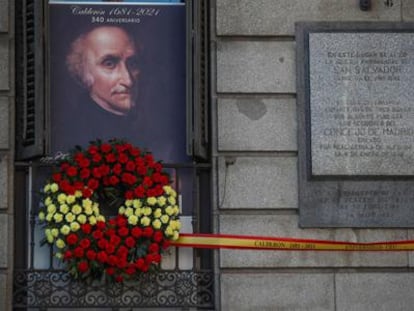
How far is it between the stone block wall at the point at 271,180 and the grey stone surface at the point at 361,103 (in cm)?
29

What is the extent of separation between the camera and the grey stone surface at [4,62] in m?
14.0

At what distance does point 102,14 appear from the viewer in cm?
1452

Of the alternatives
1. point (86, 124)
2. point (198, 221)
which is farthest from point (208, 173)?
point (86, 124)

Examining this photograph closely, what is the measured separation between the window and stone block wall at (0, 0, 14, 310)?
173 millimetres

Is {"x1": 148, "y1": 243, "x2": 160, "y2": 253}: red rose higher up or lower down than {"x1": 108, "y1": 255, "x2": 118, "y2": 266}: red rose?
higher up

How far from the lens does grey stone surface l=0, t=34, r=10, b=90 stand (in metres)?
14.0

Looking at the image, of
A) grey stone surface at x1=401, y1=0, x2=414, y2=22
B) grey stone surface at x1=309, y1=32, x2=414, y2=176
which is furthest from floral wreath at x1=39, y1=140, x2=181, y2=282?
grey stone surface at x1=401, y1=0, x2=414, y2=22

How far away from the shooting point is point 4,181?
13828 mm

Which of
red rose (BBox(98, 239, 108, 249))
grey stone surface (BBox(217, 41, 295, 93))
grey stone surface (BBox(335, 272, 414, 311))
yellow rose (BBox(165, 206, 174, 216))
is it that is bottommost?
grey stone surface (BBox(335, 272, 414, 311))

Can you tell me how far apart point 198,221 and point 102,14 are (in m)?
2.90

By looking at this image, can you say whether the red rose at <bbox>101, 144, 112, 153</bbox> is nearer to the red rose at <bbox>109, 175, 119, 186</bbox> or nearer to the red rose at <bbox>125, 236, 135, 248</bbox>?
the red rose at <bbox>109, 175, 119, 186</bbox>

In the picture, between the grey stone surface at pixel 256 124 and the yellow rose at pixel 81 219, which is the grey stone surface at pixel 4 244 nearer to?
the yellow rose at pixel 81 219

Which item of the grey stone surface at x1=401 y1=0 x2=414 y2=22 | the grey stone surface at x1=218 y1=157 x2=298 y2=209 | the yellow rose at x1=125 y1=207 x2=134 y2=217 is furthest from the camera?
the grey stone surface at x1=401 y1=0 x2=414 y2=22

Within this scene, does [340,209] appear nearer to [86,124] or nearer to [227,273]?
[227,273]
